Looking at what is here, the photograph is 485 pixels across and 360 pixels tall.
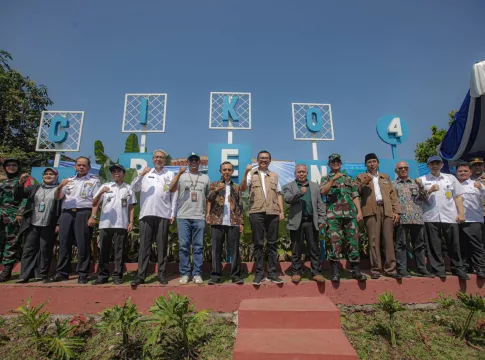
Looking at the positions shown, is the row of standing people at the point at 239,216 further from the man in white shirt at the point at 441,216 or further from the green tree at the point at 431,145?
the green tree at the point at 431,145

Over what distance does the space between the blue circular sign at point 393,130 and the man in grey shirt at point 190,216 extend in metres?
5.11

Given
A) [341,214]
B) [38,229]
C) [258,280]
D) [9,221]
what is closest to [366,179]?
[341,214]

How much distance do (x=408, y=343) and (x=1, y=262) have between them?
19.2 ft

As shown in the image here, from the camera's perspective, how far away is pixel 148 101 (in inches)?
267

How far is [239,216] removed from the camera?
3783 mm

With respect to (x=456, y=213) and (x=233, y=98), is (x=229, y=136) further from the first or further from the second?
(x=456, y=213)

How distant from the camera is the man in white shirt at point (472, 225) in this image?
3859mm

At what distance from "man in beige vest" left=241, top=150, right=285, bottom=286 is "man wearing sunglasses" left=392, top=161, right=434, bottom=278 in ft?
5.87

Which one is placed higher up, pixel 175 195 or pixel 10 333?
pixel 175 195

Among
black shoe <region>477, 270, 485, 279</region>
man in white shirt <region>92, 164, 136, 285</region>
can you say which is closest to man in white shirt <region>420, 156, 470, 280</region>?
black shoe <region>477, 270, 485, 279</region>

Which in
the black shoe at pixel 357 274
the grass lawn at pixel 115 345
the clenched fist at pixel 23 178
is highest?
the clenched fist at pixel 23 178

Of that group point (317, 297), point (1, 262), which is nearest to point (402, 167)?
point (317, 297)

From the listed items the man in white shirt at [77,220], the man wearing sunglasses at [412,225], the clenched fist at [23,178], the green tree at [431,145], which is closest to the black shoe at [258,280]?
the man wearing sunglasses at [412,225]

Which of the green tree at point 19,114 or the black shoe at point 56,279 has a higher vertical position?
the green tree at point 19,114
